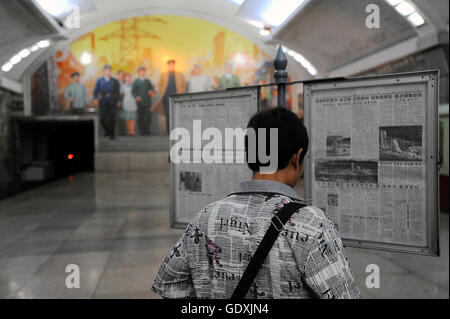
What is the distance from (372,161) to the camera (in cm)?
216

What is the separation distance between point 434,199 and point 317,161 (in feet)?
2.06

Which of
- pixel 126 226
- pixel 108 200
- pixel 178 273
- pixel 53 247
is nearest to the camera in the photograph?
pixel 178 273

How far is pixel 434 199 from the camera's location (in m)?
2.02

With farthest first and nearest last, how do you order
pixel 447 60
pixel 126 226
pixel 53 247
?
pixel 447 60, pixel 126 226, pixel 53 247

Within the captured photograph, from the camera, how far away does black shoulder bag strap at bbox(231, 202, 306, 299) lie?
3.80 feet

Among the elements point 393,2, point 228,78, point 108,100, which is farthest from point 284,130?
point 108,100

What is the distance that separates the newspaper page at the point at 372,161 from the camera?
2051mm

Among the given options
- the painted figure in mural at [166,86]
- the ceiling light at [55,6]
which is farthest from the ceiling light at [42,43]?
the painted figure in mural at [166,86]

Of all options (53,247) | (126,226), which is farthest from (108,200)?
(53,247)

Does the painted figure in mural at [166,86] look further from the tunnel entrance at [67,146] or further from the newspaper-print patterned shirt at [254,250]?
the newspaper-print patterned shirt at [254,250]

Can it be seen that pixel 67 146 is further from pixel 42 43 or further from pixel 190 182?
pixel 42 43

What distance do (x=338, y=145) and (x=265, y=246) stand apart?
1.25 metres
